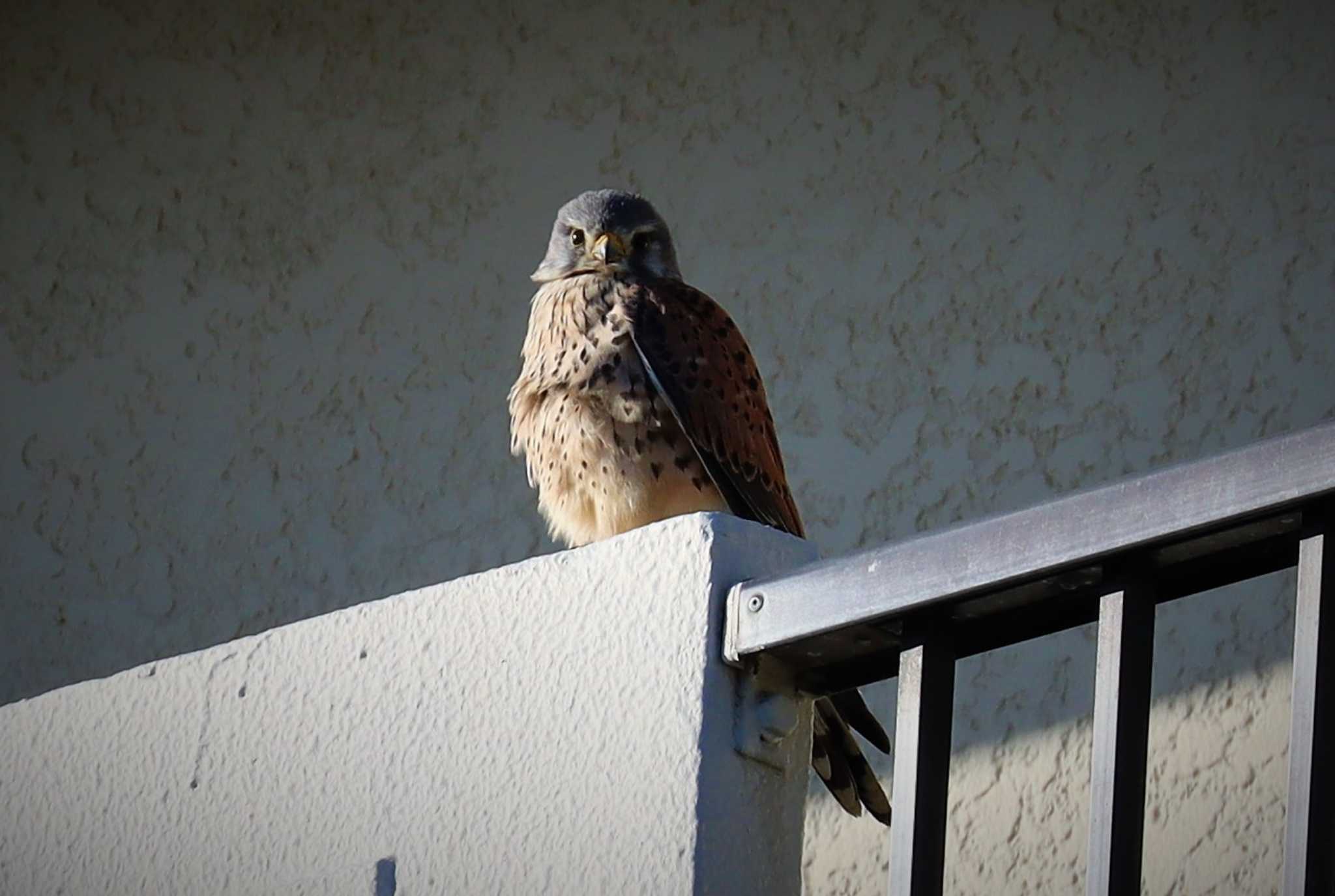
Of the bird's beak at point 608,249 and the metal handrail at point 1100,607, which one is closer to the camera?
the metal handrail at point 1100,607

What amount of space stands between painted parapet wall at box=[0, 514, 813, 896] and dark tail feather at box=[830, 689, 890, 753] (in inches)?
15.9

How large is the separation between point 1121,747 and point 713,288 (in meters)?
2.48

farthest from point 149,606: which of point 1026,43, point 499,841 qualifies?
point 499,841

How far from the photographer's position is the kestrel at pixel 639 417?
3.25 meters

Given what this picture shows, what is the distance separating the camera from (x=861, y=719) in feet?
8.71

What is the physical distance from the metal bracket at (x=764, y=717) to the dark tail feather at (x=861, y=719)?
0.44m

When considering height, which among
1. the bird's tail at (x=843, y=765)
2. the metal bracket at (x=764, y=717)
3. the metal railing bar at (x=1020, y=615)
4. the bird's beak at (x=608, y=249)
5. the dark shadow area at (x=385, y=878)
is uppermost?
the bird's beak at (x=608, y=249)

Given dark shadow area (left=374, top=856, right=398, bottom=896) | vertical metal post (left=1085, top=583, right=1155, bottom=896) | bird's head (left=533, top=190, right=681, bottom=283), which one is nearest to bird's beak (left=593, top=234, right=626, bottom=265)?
bird's head (left=533, top=190, right=681, bottom=283)

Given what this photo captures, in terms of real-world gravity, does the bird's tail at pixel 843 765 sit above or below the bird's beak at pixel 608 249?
below

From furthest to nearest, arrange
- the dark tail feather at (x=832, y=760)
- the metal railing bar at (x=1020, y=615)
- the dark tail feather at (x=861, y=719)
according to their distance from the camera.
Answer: the dark tail feather at (x=832, y=760)
the dark tail feather at (x=861, y=719)
the metal railing bar at (x=1020, y=615)

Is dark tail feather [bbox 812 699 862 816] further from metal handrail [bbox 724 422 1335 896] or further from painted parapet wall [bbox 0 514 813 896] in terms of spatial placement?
metal handrail [bbox 724 422 1335 896]

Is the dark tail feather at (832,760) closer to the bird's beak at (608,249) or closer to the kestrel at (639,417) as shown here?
the kestrel at (639,417)

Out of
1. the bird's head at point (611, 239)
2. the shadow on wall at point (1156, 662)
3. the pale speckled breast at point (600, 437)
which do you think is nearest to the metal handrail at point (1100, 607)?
the pale speckled breast at point (600, 437)

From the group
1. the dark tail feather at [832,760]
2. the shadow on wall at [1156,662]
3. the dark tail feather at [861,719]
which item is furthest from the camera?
the shadow on wall at [1156,662]
